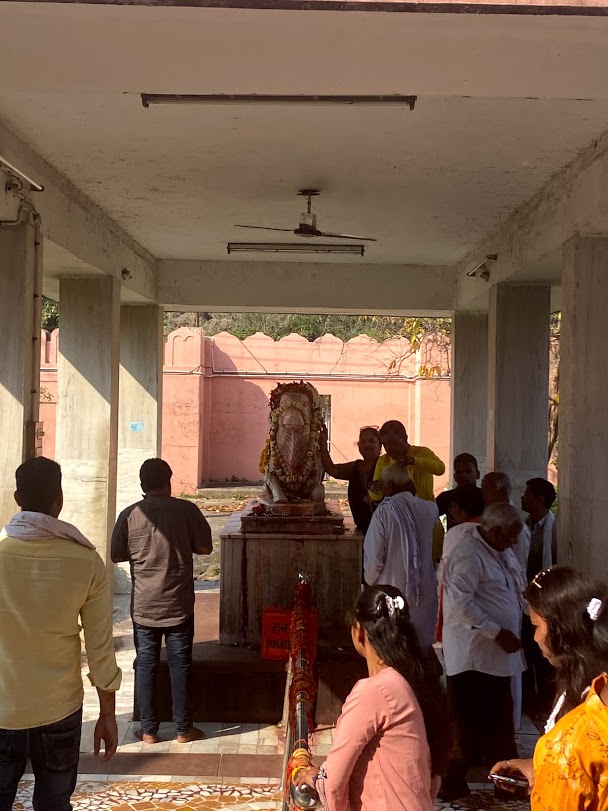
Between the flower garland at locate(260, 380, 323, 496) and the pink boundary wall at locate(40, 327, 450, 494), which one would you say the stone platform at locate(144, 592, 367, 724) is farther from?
the pink boundary wall at locate(40, 327, 450, 494)

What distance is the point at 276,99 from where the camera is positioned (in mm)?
4832

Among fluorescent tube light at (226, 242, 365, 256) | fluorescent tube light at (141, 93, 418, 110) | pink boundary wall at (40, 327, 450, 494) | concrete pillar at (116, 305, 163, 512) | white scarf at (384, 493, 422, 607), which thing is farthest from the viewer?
pink boundary wall at (40, 327, 450, 494)

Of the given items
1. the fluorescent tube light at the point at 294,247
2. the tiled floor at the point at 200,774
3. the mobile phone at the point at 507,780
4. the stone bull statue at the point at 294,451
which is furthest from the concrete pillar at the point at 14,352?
the mobile phone at the point at 507,780

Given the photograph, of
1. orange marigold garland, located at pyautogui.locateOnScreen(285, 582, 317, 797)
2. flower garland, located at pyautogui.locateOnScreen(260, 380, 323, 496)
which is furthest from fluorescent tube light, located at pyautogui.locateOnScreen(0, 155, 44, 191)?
orange marigold garland, located at pyautogui.locateOnScreen(285, 582, 317, 797)

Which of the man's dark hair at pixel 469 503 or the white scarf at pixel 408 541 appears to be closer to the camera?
the man's dark hair at pixel 469 503

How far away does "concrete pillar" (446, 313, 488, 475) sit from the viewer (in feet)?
36.3

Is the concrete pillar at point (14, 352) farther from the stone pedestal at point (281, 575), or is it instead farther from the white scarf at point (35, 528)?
the white scarf at point (35, 528)

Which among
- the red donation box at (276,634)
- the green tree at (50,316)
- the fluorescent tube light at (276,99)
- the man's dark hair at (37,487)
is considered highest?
the green tree at (50,316)

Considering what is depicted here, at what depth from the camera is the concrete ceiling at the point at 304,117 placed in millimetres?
3299

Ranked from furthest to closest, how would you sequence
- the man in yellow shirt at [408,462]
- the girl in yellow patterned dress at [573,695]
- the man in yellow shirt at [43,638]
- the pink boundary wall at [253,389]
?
the pink boundary wall at [253,389], the man in yellow shirt at [408,462], the man in yellow shirt at [43,638], the girl in yellow patterned dress at [573,695]

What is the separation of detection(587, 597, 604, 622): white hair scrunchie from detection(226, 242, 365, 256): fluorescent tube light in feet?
20.3

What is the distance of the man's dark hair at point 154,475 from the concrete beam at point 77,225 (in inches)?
77.1

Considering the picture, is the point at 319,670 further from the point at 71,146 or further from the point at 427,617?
the point at 71,146

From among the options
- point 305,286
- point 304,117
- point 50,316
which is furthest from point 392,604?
point 50,316
